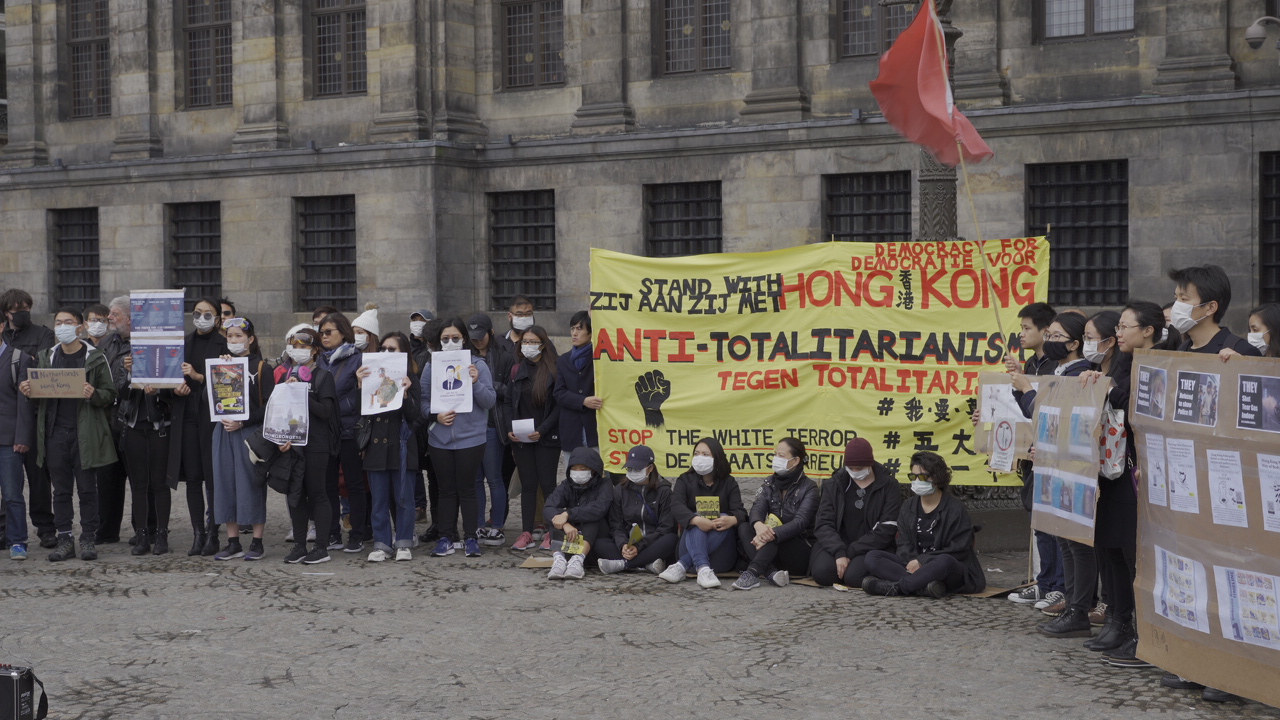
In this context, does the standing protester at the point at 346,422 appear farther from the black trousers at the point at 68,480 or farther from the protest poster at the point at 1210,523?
the protest poster at the point at 1210,523

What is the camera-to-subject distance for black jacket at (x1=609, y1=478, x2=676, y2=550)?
10867 millimetres

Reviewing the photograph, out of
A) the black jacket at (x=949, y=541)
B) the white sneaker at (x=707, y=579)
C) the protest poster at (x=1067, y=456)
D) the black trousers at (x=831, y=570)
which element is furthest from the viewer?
the white sneaker at (x=707, y=579)

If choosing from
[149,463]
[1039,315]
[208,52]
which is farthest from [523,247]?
[1039,315]

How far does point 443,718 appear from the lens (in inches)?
277

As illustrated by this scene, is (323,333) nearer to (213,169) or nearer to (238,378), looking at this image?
(238,378)

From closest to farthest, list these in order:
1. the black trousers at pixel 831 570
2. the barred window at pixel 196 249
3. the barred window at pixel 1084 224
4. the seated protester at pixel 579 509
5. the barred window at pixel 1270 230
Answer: the black trousers at pixel 831 570 → the seated protester at pixel 579 509 → the barred window at pixel 1270 230 → the barred window at pixel 1084 224 → the barred window at pixel 196 249

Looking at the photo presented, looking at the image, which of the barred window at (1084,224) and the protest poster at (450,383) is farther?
the barred window at (1084,224)

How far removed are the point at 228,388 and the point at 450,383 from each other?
1736 mm

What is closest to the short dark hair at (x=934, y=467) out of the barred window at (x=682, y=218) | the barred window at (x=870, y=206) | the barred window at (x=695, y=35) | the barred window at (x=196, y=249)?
the barred window at (x=870, y=206)

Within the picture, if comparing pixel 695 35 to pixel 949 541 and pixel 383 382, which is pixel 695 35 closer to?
pixel 383 382

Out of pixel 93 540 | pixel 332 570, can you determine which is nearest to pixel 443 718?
pixel 332 570

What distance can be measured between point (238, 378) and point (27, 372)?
1.89m

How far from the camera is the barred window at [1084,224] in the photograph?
18453 mm

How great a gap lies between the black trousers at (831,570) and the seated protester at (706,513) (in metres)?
0.66
